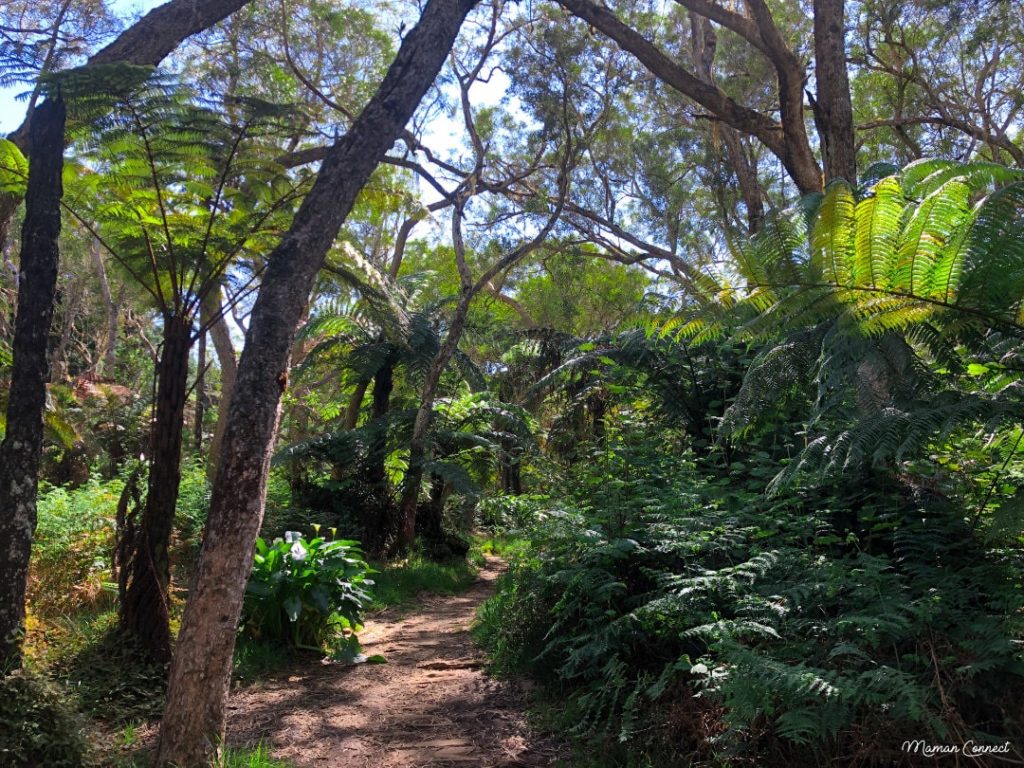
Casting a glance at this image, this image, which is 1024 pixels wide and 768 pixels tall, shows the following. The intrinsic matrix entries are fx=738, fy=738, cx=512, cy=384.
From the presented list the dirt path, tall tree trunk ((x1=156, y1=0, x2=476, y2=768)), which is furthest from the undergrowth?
tall tree trunk ((x1=156, y1=0, x2=476, y2=768))

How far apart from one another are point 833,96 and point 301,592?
6.97 meters

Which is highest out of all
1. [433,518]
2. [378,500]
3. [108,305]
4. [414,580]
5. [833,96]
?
[108,305]

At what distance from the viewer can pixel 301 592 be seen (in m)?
5.94

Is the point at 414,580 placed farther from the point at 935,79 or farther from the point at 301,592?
the point at 935,79

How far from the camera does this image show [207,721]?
3.70 m

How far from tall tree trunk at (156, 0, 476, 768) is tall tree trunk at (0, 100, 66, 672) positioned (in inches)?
54.5

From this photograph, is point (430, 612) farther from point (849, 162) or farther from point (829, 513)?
point (849, 162)

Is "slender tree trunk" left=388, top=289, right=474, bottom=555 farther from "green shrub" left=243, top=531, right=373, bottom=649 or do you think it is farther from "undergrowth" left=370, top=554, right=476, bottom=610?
"green shrub" left=243, top=531, right=373, bottom=649

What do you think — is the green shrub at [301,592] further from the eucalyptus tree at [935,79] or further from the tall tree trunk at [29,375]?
the eucalyptus tree at [935,79]

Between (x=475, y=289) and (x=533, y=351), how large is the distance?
4094 millimetres

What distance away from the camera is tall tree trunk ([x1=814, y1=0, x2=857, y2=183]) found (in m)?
7.43

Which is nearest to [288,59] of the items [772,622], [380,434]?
[380,434]

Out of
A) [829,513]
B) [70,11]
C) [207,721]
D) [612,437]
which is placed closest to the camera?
[207,721]

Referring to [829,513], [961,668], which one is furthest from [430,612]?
[961,668]
